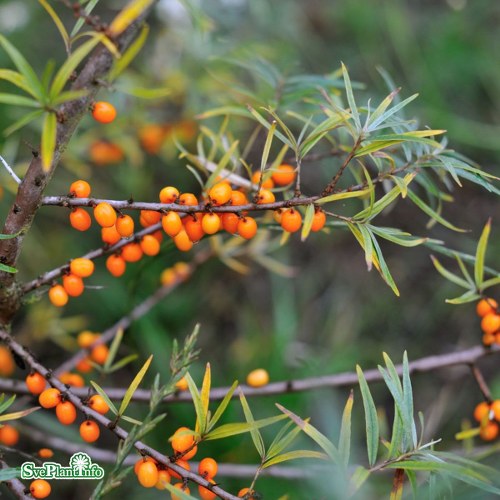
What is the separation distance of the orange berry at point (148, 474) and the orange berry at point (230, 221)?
0.30 m

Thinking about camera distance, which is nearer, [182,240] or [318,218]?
[318,218]

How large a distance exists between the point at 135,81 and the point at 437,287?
115cm

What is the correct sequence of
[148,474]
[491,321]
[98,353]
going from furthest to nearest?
1. [98,353]
2. [491,321]
3. [148,474]

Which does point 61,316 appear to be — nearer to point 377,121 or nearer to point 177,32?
point 177,32

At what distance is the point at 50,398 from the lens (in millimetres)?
683

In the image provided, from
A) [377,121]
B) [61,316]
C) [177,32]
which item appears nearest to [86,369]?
[61,316]

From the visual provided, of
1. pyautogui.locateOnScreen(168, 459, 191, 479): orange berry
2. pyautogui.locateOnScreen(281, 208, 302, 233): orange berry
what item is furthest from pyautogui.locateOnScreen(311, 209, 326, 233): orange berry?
pyautogui.locateOnScreen(168, 459, 191, 479): orange berry

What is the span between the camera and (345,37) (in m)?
2.07

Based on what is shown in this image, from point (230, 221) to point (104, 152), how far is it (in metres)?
0.82

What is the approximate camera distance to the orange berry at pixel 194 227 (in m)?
0.68

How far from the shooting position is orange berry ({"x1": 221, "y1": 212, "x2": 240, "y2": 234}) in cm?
69

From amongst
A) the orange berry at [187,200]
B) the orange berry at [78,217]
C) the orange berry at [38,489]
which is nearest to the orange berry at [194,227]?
the orange berry at [187,200]

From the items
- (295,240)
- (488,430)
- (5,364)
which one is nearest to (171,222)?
(488,430)

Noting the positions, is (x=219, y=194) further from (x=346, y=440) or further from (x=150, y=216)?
(x=346, y=440)
